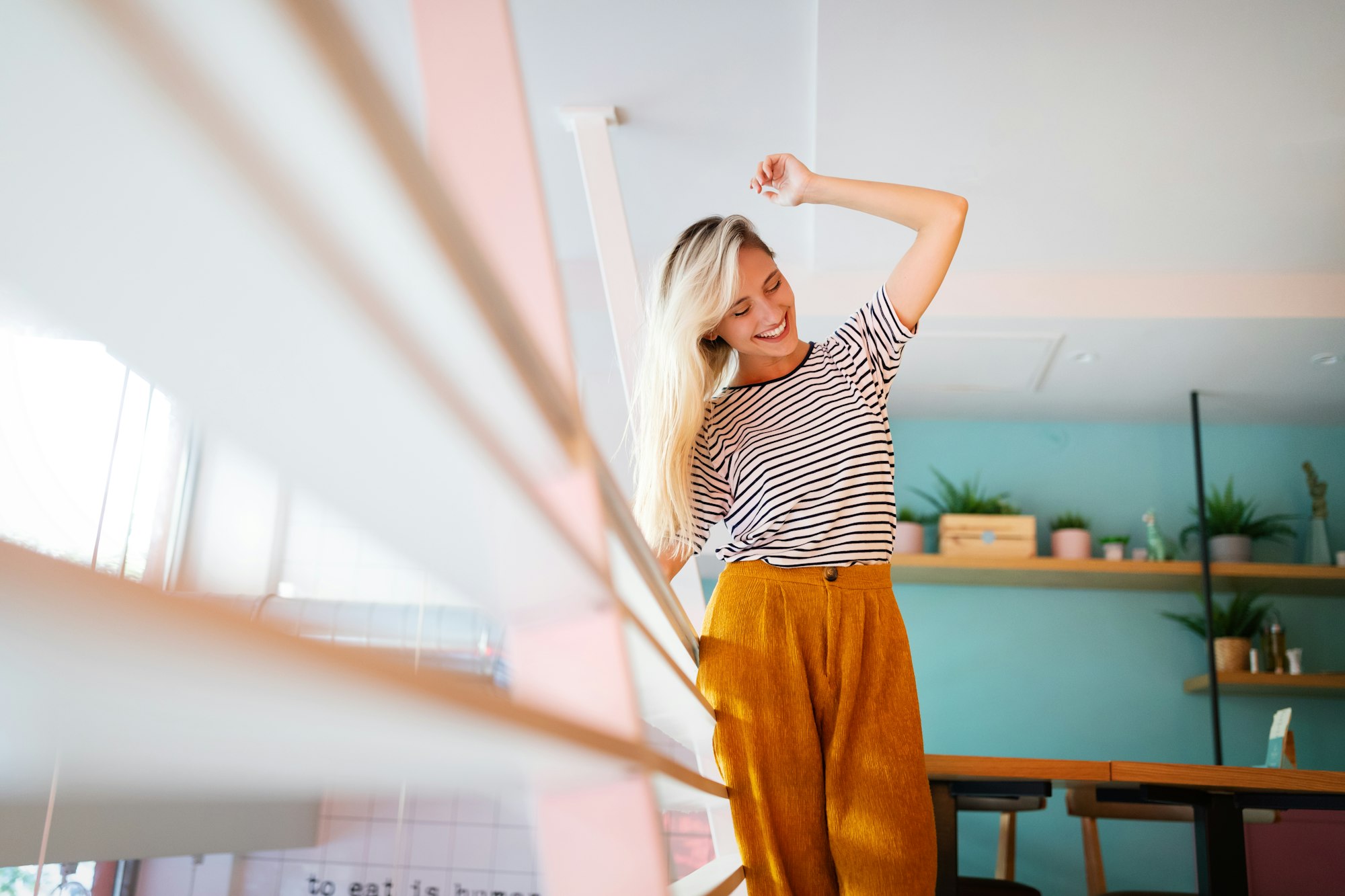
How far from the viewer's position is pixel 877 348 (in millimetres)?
1405

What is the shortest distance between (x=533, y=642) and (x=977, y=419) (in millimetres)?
3991

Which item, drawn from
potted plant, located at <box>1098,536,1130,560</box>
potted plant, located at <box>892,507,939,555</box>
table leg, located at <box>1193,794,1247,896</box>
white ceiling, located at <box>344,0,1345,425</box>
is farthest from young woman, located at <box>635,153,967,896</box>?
potted plant, located at <box>1098,536,1130,560</box>

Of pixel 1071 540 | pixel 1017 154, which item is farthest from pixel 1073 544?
pixel 1017 154

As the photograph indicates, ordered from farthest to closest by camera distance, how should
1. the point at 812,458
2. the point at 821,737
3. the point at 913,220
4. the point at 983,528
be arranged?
the point at 983,528, the point at 913,220, the point at 812,458, the point at 821,737

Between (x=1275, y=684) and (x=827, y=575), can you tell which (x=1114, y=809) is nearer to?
(x=1275, y=684)

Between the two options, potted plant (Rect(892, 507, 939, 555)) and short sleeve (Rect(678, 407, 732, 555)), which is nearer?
short sleeve (Rect(678, 407, 732, 555))

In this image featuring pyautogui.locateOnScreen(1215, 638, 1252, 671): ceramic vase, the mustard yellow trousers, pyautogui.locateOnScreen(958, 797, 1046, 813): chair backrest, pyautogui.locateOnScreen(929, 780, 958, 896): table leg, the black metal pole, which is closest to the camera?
the mustard yellow trousers

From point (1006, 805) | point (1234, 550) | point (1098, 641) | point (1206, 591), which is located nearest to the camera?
point (1006, 805)

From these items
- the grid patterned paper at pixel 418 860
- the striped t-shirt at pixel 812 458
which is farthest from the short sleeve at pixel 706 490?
the grid patterned paper at pixel 418 860

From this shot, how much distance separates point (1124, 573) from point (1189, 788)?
2.21 m

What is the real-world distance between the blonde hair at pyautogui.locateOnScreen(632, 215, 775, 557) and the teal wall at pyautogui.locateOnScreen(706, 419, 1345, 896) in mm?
2748

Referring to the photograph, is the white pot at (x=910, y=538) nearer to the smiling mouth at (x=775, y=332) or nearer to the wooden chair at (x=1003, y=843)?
the wooden chair at (x=1003, y=843)

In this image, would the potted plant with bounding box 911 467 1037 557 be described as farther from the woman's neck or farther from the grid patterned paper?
the woman's neck

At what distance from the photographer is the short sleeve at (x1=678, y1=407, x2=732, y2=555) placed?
55.0 inches
